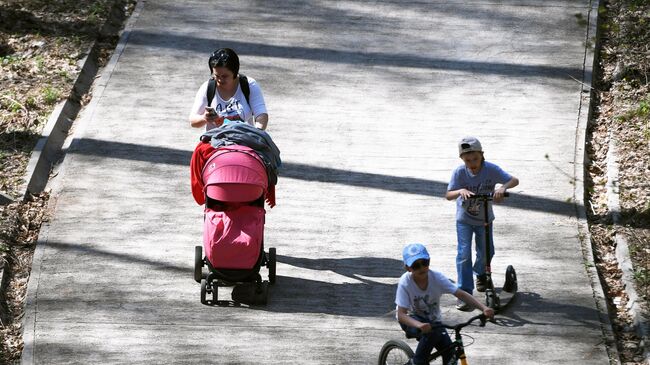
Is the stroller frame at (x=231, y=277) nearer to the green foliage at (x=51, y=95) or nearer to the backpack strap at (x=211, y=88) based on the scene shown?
the backpack strap at (x=211, y=88)

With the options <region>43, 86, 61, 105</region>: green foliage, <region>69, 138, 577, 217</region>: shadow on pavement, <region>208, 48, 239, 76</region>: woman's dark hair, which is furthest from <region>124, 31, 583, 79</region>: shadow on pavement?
<region>208, 48, 239, 76</region>: woman's dark hair

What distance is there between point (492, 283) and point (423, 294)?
162 centimetres

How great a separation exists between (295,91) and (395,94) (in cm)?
124

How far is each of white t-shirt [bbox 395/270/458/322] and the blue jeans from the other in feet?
4.85

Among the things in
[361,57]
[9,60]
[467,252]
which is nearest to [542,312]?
[467,252]

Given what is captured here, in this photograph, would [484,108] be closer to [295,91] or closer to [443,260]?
[295,91]

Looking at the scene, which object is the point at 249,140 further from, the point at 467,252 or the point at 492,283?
the point at 492,283

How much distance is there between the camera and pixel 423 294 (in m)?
7.82

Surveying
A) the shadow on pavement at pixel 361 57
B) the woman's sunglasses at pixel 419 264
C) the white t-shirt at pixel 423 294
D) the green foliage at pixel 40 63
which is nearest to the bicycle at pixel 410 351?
the white t-shirt at pixel 423 294

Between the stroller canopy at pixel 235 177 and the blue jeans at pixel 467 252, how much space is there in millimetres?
1716

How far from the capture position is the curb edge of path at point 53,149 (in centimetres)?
907

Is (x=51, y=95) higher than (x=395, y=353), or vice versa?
(x=51, y=95)

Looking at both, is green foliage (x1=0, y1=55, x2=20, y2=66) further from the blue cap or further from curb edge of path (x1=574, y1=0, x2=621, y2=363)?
the blue cap

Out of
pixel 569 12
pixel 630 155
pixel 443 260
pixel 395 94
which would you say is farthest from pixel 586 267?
pixel 569 12
